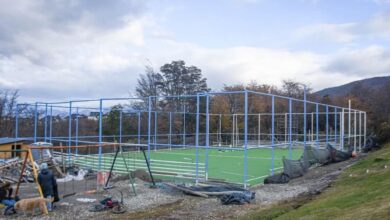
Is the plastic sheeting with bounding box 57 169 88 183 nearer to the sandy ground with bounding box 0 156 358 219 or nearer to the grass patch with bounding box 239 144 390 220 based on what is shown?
the sandy ground with bounding box 0 156 358 219

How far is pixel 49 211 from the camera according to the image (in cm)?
1202

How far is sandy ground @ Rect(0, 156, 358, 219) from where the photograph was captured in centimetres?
1138

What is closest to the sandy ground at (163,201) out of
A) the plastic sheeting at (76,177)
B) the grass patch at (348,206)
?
the plastic sheeting at (76,177)

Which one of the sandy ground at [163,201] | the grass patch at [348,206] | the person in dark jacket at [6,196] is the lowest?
the sandy ground at [163,201]

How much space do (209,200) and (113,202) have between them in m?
2.74

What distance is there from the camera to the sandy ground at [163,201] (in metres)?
11.4

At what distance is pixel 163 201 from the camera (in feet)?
43.3

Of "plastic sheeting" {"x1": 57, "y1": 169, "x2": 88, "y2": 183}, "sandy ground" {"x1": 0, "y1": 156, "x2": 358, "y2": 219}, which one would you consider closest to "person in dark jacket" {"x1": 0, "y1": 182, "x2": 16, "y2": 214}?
"sandy ground" {"x1": 0, "y1": 156, "x2": 358, "y2": 219}

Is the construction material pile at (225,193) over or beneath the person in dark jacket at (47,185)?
beneath

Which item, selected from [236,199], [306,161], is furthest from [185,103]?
[236,199]

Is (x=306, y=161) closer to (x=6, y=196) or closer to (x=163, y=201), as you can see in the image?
(x=163, y=201)

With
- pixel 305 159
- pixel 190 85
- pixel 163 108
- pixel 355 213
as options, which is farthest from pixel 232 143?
pixel 355 213

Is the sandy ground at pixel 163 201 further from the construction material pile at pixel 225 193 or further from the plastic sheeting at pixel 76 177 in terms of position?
the plastic sheeting at pixel 76 177

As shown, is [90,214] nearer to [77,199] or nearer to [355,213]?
[77,199]
